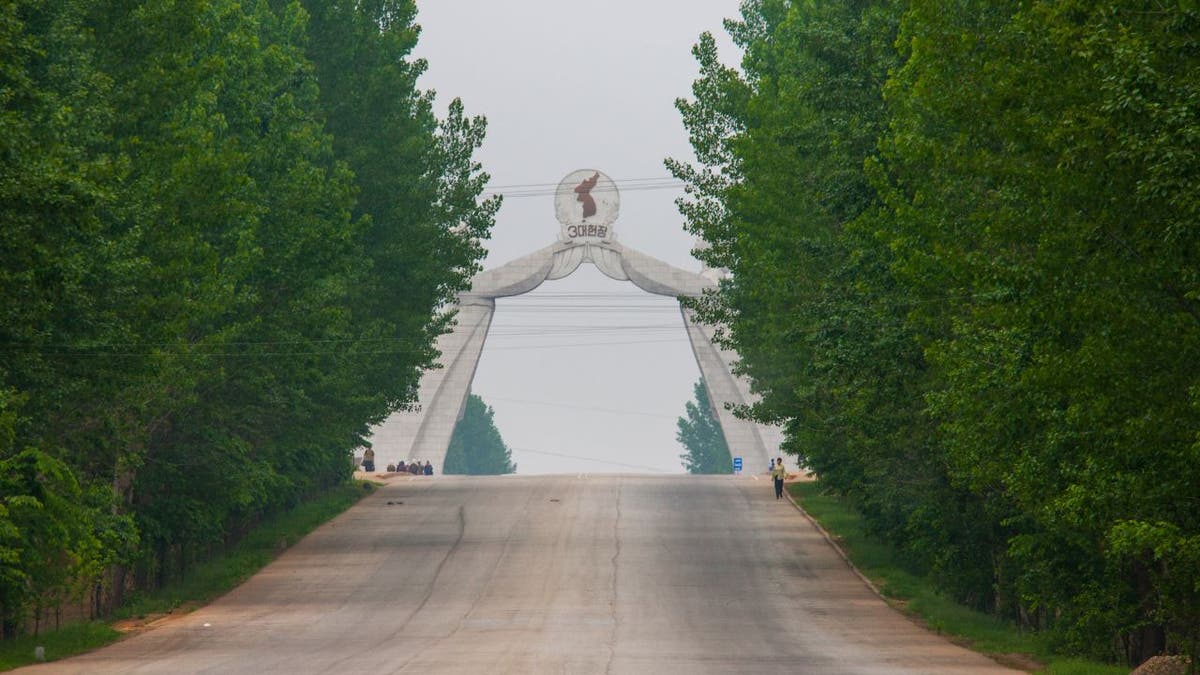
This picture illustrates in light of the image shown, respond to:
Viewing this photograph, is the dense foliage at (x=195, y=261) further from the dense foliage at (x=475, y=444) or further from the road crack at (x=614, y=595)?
the dense foliage at (x=475, y=444)

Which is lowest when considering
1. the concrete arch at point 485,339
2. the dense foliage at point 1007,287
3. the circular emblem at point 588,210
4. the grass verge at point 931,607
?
the grass verge at point 931,607

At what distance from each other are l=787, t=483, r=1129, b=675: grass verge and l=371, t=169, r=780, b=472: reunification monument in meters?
25.6

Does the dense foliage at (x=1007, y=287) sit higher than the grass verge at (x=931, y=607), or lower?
higher

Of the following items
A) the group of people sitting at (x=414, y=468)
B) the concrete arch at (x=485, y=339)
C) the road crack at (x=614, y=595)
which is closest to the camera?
the road crack at (x=614, y=595)

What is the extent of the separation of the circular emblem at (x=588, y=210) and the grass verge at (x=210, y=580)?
19158 millimetres

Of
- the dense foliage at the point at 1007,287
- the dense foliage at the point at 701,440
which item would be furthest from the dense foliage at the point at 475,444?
the dense foliage at the point at 1007,287

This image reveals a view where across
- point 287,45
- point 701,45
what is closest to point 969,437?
point 287,45

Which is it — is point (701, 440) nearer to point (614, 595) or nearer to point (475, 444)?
point (475, 444)

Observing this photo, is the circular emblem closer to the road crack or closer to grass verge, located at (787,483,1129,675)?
the road crack

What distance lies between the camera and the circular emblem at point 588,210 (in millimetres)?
79438

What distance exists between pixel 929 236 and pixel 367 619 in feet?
43.0

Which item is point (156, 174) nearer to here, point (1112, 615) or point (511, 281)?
point (1112, 615)

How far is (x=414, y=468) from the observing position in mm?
81875

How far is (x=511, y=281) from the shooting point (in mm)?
82812
